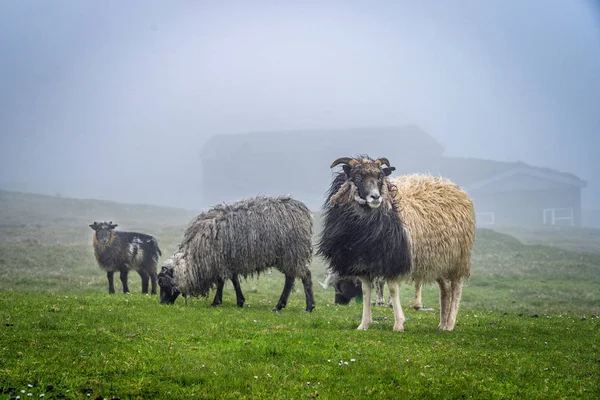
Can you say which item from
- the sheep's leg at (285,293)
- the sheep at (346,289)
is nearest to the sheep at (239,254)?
the sheep's leg at (285,293)

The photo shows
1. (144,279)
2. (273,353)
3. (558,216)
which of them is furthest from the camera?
(558,216)

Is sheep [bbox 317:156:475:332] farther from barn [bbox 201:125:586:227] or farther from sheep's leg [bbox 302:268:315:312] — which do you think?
barn [bbox 201:125:586:227]

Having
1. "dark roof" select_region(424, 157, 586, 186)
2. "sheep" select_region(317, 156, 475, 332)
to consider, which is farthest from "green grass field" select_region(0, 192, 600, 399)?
"dark roof" select_region(424, 157, 586, 186)

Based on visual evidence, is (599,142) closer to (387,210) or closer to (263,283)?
(263,283)

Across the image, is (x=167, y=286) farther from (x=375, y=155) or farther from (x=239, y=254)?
(x=375, y=155)

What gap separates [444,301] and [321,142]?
13522cm

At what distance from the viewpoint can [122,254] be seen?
26047 millimetres

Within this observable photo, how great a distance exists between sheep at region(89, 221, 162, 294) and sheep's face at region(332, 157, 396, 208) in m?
13.5

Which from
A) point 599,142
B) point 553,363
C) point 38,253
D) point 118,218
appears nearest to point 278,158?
point 118,218

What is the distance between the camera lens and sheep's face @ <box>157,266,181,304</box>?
19281mm

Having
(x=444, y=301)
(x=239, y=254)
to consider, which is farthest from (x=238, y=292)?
(x=444, y=301)

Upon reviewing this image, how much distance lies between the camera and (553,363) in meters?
11.6

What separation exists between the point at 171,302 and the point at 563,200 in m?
87.9

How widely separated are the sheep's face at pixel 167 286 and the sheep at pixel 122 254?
20.9 ft
